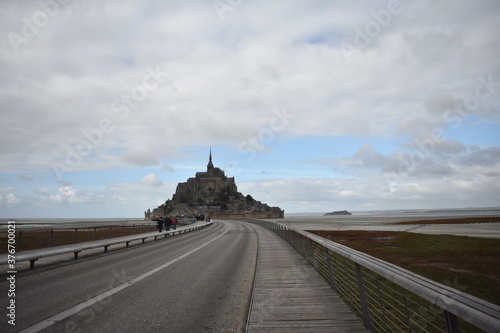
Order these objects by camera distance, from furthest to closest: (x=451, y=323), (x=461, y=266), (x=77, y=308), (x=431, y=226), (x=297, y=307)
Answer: (x=431, y=226)
(x=461, y=266)
(x=77, y=308)
(x=297, y=307)
(x=451, y=323)

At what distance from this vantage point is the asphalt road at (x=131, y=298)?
17.0 ft

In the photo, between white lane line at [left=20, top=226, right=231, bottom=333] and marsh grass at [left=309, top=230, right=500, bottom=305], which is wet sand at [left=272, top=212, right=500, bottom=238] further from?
white lane line at [left=20, top=226, right=231, bottom=333]

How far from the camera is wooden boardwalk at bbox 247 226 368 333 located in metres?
4.79

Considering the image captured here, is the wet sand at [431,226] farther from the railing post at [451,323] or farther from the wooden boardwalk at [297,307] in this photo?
the railing post at [451,323]

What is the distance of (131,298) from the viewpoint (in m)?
6.84

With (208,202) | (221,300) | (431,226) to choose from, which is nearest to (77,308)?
(221,300)

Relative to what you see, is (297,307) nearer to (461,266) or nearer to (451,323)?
(451,323)

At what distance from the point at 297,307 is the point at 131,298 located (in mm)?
3479

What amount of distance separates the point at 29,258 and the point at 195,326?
8019 mm

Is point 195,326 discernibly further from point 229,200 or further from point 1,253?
point 229,200

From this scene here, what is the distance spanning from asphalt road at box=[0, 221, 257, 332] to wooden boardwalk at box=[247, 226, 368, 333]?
0.37 m

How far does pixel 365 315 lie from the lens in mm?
4711

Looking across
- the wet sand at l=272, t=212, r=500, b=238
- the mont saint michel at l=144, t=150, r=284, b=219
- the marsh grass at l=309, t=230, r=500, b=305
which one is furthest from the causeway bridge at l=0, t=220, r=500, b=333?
the mont saint michel at l=144, t=150, r=284, b=219

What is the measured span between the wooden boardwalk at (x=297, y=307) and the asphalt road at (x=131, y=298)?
0.37 metres
